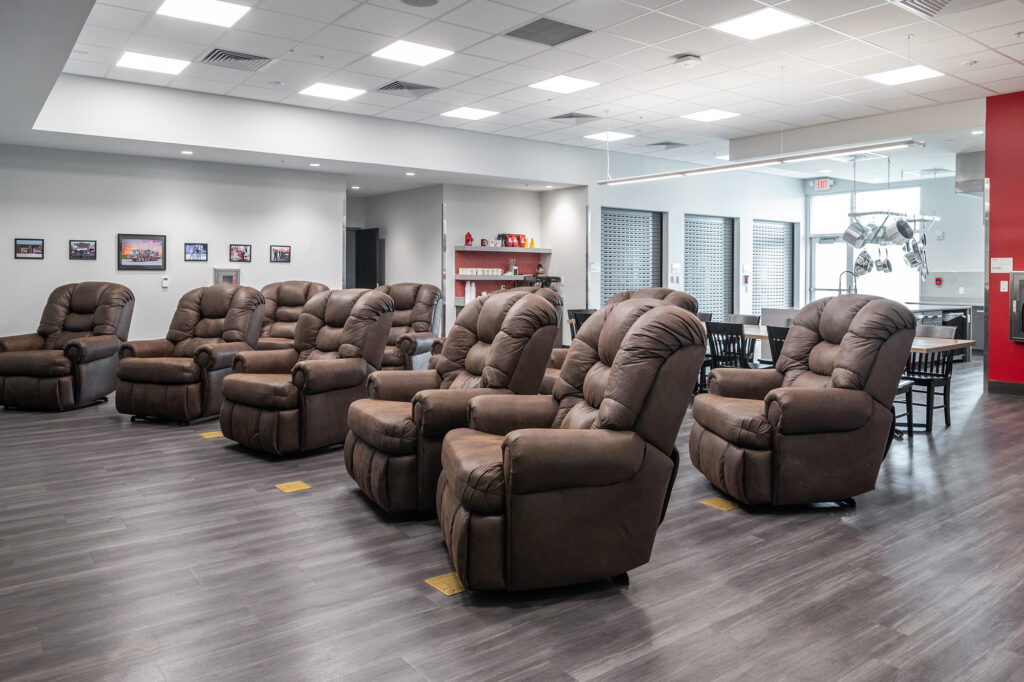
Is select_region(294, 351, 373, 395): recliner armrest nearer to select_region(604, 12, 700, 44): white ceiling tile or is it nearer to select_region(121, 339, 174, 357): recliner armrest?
select_region(121, 339, 174, 357): recliner armrest

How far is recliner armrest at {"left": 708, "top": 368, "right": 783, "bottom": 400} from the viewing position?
4.55m

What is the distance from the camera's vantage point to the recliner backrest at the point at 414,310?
25.6 ft

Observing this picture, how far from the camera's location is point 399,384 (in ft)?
14.4

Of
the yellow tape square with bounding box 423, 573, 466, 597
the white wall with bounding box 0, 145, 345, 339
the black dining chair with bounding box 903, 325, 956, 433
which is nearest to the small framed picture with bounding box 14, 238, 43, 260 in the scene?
the white wall with bounding box 0, 145, 345, 339

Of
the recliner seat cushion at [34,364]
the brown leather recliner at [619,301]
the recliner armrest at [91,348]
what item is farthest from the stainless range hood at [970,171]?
the recliner seat cushion at [34,364]

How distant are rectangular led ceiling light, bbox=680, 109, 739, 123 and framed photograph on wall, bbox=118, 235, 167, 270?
7007 mm

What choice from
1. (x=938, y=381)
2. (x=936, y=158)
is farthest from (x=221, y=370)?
(x=936, y=158)

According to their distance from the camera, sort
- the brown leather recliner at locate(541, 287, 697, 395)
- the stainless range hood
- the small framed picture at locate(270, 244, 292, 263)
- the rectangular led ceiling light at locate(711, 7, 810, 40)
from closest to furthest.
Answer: the brown leather recliner at locate(541, 287, 697, 395) < the rectangular led ceiling light at locate(711, 7, 810, 40) < the small framed picture at locate(270, 244, 292, 263) < the stainless range hood

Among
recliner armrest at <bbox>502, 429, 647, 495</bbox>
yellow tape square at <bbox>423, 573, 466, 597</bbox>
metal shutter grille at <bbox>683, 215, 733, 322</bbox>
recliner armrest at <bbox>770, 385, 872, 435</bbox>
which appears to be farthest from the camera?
metal shutter grille at <bbox>683, 215, 733, 322</bbox>

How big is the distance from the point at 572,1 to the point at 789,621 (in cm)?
466

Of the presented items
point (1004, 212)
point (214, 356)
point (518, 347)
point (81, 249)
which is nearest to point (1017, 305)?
point (1004, 212)

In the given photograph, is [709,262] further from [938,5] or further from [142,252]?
[142,252]

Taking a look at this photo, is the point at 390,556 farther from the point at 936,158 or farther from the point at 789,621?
the point at 936,158

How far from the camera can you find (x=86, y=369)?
7035 mm
